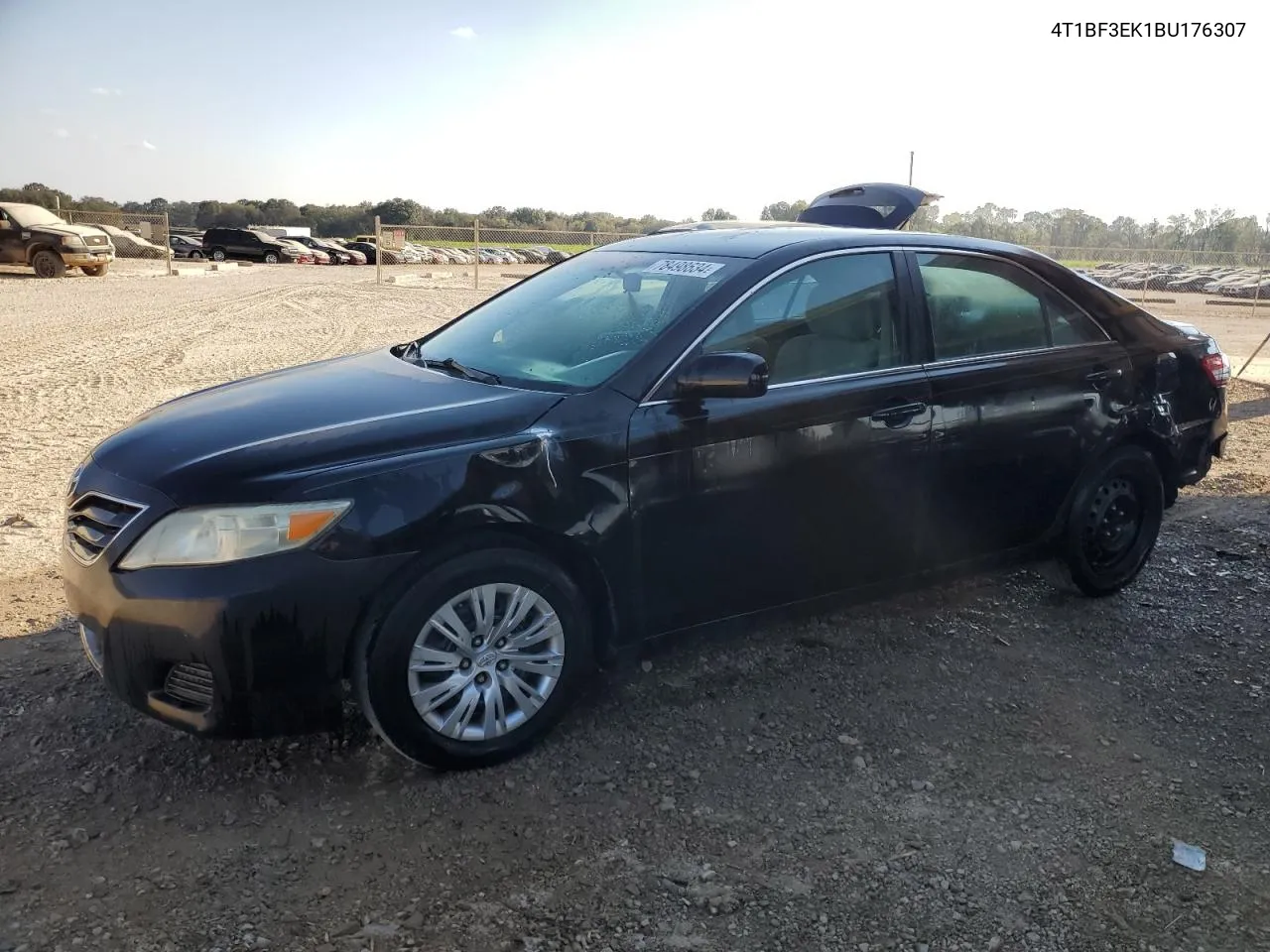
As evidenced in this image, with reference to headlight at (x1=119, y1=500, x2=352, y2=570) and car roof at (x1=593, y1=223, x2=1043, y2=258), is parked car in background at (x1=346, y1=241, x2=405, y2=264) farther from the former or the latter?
headlight at (x1=119, y1=500, x2=352, y2=570)

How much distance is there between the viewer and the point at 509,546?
321 cm

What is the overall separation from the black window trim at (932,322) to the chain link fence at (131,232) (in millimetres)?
36575

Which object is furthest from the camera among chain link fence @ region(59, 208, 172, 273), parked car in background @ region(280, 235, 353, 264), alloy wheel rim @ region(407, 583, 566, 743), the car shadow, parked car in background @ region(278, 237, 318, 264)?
parked car in background @ region(280, 235, 353, 264)

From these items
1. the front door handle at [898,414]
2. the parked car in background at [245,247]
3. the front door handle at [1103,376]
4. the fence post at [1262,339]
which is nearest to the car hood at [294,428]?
the front door handle at [898,414]

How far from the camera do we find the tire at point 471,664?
119 inches

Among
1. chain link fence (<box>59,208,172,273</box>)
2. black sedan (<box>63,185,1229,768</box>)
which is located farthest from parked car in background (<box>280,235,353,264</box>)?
black sedan (<box>63,185,1229,768</box>)

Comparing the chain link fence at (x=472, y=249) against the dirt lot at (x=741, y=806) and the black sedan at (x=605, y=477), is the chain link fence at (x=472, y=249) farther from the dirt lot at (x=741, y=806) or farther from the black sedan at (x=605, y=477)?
the dirt lot at (x=741, y=806)

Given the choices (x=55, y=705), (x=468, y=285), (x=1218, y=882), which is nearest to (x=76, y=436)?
(x=55, y=705)

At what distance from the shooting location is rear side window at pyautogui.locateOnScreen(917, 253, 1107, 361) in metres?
4.18

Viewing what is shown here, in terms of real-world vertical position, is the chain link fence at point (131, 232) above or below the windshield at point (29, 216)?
above

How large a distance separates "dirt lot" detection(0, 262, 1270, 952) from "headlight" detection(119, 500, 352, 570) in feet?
2.61

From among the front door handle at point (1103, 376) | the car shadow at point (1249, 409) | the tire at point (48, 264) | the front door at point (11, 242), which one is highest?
the front door at point (11, 242)

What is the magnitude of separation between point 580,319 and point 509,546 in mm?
1174

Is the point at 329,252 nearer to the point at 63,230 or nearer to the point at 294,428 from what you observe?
the point at 63,230
